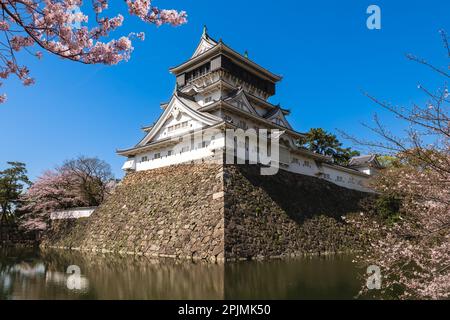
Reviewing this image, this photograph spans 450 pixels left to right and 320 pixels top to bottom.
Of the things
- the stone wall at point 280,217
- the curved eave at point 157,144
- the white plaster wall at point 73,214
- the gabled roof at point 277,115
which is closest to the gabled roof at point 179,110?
the curved eave at point 157,144

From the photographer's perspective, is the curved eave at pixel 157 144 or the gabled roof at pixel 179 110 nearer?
the gabled roof at pixel 179 110

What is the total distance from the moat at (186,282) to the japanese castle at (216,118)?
7000 millimetres

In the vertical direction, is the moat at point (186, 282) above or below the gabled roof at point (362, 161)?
below

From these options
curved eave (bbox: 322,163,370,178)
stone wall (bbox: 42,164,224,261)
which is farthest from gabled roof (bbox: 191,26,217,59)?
curved eave (bbox: 322,163,370,178)

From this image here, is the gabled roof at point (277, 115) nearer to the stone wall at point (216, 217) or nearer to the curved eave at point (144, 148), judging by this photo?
the stone wall at point (216, 217)

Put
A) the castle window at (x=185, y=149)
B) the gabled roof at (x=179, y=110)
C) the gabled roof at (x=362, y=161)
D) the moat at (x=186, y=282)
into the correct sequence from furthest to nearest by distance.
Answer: the gabled roof at (x=362, y=161)
the castle window at (x=185, y=149)
the gabled roof at (x=179, y=110)
the moat at (x=186, y=282)

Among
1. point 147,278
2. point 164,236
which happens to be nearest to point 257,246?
point 164,236

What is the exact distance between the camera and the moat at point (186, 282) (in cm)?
643

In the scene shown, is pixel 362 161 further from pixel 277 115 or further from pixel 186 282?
pixel 186 282

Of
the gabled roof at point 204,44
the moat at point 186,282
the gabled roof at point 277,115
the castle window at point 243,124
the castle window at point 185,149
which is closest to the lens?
the moat at point 186,282

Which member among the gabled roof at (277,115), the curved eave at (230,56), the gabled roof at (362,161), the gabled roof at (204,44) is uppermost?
the gabled roof at (204,44)

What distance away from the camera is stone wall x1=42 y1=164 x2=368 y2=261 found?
12.4m

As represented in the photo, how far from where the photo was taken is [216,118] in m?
16.3

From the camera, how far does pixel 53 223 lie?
2291 cm
